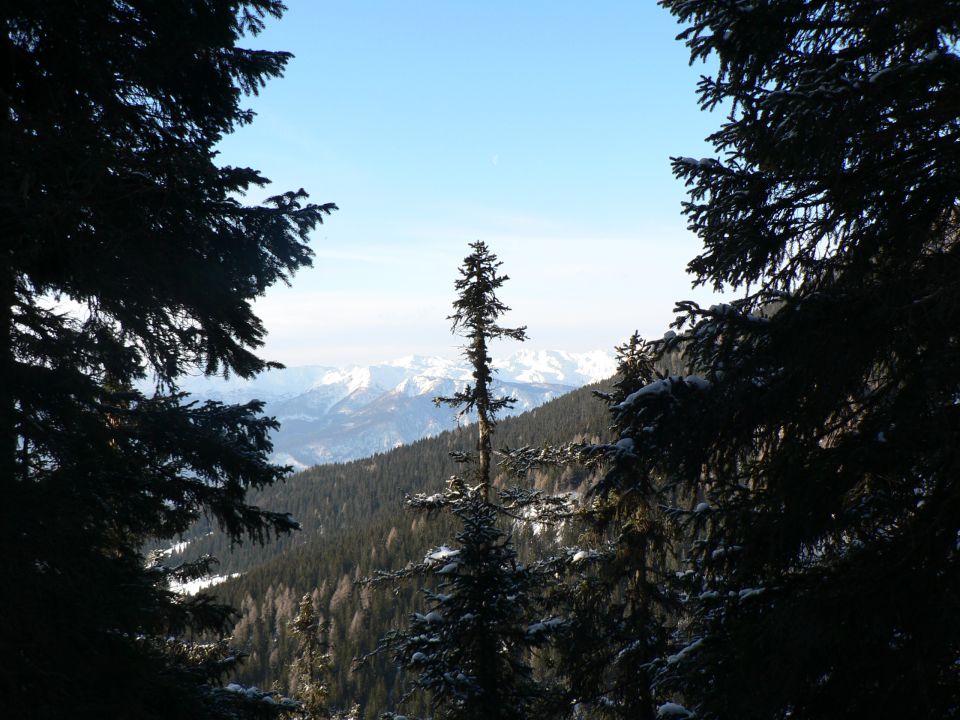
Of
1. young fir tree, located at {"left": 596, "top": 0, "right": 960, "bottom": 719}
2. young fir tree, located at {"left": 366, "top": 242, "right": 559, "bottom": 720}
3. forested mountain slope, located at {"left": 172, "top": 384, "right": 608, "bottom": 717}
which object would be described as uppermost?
young fir tree, located at {"left": 596, "top": 0, "right": 960, "bottom": 719}

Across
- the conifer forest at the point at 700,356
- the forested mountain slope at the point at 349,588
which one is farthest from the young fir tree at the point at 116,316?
the forested mountain slope at the point at 349,588

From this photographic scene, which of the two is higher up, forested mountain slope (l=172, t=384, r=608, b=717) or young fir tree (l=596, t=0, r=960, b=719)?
Answer: young fir tree (l=596, t=0, r=960, b=719)

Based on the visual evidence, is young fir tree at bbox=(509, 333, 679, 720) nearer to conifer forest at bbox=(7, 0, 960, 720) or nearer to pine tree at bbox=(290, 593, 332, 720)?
conifer forest at bbox=(7, 0, 960, 720)

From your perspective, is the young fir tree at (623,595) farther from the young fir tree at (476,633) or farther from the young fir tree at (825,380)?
the young fir tree at (825,380)

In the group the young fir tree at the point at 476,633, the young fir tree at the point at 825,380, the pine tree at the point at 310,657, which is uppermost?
the young fir tree at the point at 825,380

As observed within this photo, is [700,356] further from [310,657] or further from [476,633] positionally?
[310,657]

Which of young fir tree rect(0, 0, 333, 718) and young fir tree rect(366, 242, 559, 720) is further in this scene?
young fir tree rect(366, 242, 559, 720)

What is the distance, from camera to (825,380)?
433cm

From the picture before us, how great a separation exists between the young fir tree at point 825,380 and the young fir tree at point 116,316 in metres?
4.19

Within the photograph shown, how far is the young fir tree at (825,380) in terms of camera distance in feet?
12.2

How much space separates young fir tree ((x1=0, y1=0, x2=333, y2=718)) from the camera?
373 centimetres

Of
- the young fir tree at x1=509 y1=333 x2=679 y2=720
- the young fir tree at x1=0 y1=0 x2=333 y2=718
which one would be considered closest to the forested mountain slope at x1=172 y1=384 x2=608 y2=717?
the young fir tree at x1=509 y1=333 x2=679 y2=720

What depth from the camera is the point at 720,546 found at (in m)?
4.82

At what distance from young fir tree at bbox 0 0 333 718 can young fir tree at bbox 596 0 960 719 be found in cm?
419
